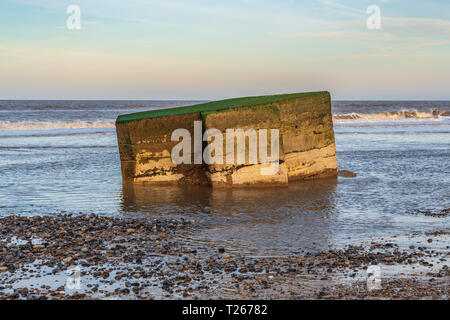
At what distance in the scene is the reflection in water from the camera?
269 inches

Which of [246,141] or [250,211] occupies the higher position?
[246,141]

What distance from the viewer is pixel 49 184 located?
11.0m

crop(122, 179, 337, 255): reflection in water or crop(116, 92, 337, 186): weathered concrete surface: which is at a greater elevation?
crop(116, 92, 337, 186): weathered concrete surface

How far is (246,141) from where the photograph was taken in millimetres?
9820

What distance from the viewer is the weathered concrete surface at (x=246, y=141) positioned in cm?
995

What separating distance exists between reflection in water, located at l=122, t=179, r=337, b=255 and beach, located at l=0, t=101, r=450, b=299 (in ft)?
0.08

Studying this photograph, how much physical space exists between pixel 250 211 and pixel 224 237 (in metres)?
1.58

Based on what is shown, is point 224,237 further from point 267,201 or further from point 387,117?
point 387,117

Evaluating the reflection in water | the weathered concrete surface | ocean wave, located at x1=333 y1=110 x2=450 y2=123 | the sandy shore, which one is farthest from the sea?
ocean wave, located at x1=333 y1=110 x2=450 y2=123

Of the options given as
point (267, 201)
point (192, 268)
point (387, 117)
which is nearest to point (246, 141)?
point (267, 201)

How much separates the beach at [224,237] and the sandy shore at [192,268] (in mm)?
13

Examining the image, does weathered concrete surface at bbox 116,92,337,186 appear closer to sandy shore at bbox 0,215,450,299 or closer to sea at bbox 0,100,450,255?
sea at bbox 0,100,450,255
